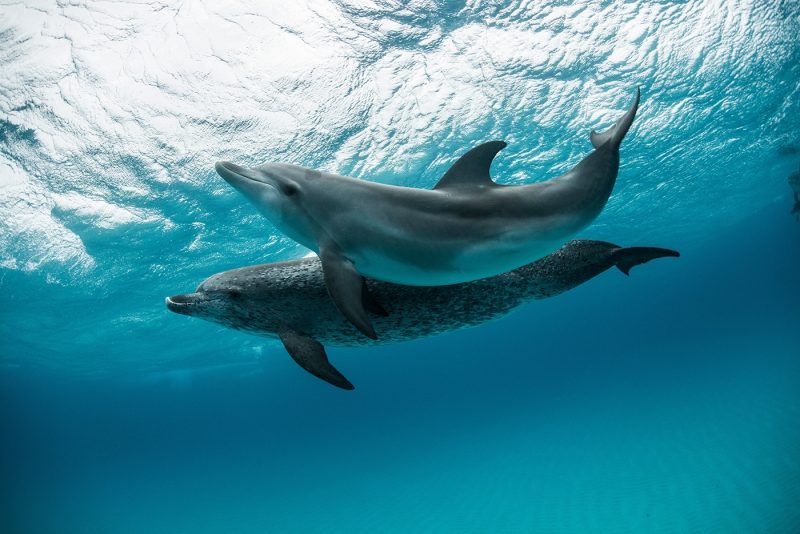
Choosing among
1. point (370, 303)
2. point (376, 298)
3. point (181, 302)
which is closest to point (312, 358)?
point (370, 303)

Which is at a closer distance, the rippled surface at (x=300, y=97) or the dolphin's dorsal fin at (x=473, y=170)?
the dolphin's dorsal fin at (x=473, y=170)

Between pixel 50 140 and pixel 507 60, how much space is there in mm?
10809

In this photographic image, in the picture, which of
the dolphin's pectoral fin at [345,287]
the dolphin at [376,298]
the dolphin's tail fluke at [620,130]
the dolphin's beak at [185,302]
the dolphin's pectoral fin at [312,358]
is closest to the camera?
the dolphin's pectoral fin at [345,287]

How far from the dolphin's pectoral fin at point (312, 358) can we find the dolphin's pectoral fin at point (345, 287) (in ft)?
1.59

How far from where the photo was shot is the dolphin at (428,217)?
9.23 ft

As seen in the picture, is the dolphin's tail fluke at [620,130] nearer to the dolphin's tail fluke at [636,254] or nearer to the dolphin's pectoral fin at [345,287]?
the dolphin's tail fluke at [636,254]

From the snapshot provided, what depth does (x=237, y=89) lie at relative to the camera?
981 cm

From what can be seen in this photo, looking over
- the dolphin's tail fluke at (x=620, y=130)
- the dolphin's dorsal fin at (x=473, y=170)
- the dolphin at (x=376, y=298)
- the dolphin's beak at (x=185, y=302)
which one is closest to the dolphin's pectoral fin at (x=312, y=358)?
the dolphin at (x=376, y=298)

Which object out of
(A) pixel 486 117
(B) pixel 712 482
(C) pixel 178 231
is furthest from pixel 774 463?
(C) pixel 178 231

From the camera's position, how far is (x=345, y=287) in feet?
8.76

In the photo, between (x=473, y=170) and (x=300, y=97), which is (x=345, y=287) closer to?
(x=473, y=170)

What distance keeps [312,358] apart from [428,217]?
1.25m

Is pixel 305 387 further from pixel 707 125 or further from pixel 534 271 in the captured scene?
pixel 534 271

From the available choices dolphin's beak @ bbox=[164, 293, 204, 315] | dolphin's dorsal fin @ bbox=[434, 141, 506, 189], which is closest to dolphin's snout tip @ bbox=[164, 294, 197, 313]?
dolphin's beak @ bbox=[164, 293, 204, 315]
